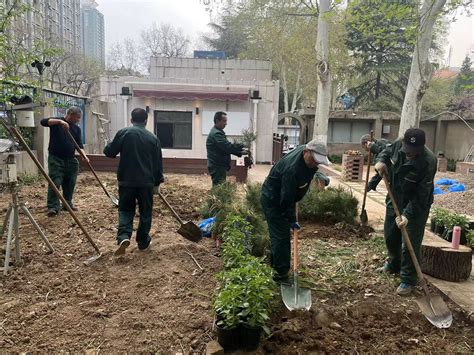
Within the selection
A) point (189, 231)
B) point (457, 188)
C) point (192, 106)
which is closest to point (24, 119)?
point (189, 231)

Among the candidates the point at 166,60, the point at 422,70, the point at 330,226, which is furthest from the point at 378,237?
the point at 166,60

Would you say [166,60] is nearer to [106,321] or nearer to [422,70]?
[422,70]

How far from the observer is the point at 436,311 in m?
3.44

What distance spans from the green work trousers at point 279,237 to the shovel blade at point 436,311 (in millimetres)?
1292

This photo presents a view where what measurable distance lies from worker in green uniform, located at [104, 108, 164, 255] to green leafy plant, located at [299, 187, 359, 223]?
2.91m

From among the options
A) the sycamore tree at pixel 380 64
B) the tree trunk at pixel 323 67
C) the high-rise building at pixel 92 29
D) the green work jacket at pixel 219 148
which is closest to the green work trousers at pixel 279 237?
the green work jacket at pixel 219 148

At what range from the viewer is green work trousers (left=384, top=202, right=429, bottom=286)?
385 centimetres

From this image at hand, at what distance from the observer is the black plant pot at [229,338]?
105 inches

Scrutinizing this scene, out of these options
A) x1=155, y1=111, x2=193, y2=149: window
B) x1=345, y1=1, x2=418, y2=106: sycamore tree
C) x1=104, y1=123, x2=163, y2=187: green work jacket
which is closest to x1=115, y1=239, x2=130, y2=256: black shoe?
x1=104, y1=123, x2=163, y2=187: green work jacket

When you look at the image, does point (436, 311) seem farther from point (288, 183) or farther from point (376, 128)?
point (376, 128)

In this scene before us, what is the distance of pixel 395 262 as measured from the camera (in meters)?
4.37

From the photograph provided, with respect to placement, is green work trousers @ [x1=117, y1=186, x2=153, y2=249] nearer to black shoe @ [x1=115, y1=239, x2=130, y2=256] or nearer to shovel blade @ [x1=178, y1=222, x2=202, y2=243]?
black shoe @ [x1=115, y1=239, x2=130, y2=256]

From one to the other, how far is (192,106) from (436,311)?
1381 centimetres

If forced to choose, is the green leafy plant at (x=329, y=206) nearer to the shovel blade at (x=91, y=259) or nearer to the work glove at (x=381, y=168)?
the work glove at (x=381, y=168)
